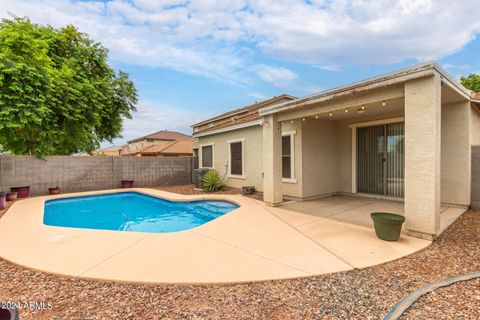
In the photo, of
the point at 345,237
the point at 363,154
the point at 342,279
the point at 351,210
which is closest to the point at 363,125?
the point at 363,154

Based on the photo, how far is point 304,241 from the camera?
4.42 metres

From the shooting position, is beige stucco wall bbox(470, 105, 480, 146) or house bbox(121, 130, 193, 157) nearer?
beige stucco wall bbox(470, 105, 480, 146)

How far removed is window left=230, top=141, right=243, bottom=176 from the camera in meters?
10.9

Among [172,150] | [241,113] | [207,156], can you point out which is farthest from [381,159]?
[172,150]

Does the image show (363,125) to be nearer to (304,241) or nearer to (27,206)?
(304,241)

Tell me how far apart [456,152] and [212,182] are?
29.4ft

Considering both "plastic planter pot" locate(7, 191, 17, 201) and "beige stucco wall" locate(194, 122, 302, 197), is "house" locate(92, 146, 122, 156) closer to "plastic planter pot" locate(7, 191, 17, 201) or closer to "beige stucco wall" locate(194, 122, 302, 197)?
"plastic planter pot" locate(7, 191, 17, 201)

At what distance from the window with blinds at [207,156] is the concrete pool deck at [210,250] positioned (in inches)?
293

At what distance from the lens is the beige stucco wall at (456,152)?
6285 mm

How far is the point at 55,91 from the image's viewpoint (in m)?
10.6

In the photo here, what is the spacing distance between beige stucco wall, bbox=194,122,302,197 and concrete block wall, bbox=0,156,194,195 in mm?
3084

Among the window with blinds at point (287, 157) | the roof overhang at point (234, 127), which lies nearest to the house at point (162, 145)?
the roof overhang at point (234, 127)

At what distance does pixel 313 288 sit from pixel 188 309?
1.53 m

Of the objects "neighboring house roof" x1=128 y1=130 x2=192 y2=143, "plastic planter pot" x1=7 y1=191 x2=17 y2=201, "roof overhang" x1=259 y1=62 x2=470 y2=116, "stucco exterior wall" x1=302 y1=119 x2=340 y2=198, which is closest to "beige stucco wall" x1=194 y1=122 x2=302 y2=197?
"stucco exterior wall" x1=302 y1=119 x2=340 y2=198
